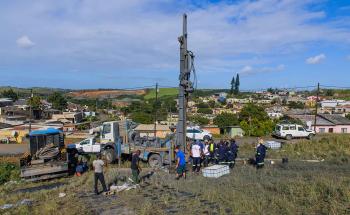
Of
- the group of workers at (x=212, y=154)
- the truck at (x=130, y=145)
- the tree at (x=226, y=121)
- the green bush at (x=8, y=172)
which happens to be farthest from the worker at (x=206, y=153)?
the tree at (x=226, y=121)

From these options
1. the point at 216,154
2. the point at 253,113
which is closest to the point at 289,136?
the point at 253,113

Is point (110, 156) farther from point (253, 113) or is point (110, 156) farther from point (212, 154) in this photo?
point (253, 113)

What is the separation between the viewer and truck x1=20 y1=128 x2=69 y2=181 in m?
18.2

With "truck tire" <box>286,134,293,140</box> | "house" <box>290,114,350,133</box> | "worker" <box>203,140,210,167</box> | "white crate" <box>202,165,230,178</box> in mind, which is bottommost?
"house" <box>290,114,350,133</box>

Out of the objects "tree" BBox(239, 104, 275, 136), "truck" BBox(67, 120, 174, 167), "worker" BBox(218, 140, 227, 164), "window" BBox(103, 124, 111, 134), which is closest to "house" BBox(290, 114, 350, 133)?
"tree" BBox(239, 104, 275, 136)

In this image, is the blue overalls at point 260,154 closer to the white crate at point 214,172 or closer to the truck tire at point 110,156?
the white crate at point 214,172

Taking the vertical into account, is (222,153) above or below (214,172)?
above

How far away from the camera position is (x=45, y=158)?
18922 millimetres

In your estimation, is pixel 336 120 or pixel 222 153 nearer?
pixel 222 153

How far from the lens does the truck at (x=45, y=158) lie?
1825 centimetres

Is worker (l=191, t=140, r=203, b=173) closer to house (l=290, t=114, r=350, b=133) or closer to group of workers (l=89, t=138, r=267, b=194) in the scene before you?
group of workers (l=89, t=138, r=267, b=194)

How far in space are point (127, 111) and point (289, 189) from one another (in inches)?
3282

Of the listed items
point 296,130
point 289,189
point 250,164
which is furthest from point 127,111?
point 289,189

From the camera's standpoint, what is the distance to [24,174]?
1809 cm
